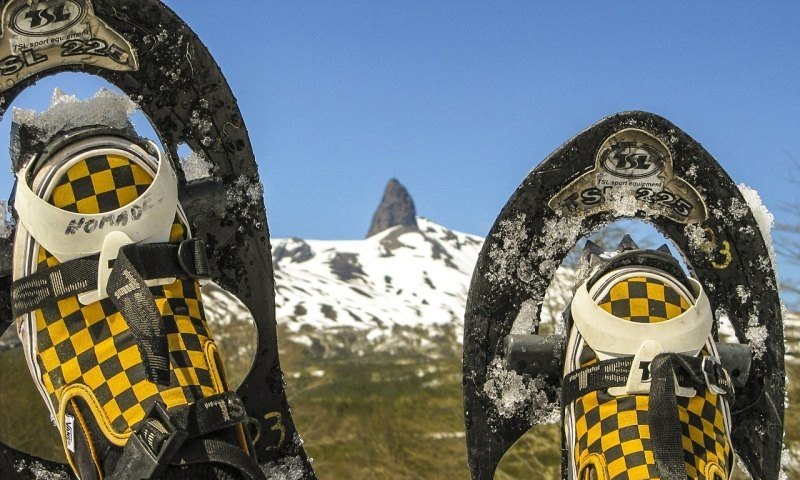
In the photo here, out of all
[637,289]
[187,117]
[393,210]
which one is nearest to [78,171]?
[187,117]

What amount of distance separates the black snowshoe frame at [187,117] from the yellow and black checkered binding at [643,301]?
0.87 meters

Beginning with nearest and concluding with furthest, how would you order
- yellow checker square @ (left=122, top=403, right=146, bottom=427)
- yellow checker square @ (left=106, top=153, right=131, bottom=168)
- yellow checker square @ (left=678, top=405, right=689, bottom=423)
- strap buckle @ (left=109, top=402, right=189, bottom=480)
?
1. strap buckle @ (left=109, top=402, right=189, bottom=480)
2. yellow checker square @ (left=122, top=403, right=146, bottom=427)
3. yellow checker square @ (left=106, top=153, right=131, bottom=168)
4. yellow checker square @ (left=678, top=405, right=689, bottom=423)

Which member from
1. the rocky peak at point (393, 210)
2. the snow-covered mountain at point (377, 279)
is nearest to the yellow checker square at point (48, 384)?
the snow-covered mountain at point (377, 279)

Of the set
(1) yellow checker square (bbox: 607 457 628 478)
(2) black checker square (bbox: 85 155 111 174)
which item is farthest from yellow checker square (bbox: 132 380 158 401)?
(1) yellow checker square (bbox: 607 457 628 478)

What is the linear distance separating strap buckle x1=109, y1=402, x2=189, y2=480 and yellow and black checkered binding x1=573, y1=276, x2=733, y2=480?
95cm

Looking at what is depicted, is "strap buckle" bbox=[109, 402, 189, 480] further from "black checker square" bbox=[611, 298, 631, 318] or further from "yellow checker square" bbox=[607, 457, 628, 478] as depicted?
"black checker square" bbox=[611, 298, 631, 318]

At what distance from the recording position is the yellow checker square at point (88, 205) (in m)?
1.69

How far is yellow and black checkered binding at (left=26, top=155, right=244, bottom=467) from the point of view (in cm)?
155

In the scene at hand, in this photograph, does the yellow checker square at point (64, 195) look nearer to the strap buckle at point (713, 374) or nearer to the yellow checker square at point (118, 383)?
the yellow checker square at point (118, 383)

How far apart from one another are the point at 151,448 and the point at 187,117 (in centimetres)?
92

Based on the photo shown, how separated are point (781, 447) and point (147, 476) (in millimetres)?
1858

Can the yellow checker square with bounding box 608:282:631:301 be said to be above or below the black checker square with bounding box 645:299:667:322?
above

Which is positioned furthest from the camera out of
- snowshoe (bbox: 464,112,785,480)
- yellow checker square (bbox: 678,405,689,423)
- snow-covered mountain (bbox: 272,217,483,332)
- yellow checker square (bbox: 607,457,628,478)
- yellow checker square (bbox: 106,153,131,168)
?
snow-covered mountain (bbox: 272,217,483,332)

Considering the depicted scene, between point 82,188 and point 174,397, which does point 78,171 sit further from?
point 174,397
